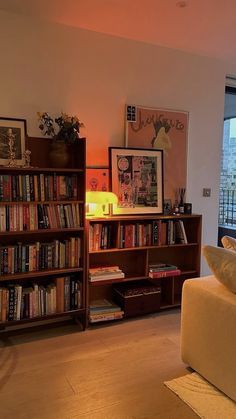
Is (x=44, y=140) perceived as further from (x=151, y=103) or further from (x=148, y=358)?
(x=148, y=358)

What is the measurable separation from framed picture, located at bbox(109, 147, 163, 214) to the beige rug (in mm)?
1534

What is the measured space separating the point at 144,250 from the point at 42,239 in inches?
37.6

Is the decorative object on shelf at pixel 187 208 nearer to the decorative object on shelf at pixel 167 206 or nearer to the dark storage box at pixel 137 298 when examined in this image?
the decorative object on shelf at pixel 167 206

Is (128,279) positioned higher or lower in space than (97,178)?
lower

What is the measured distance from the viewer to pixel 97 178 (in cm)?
312

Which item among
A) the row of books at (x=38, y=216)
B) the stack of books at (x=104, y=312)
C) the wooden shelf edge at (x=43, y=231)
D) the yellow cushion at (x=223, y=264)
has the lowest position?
the stack of books at (x=104, y=312)

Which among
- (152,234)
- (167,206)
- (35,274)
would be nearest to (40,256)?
(35,274)

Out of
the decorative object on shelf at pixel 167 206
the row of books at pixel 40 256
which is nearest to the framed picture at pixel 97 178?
the row of books at pixel 40 256

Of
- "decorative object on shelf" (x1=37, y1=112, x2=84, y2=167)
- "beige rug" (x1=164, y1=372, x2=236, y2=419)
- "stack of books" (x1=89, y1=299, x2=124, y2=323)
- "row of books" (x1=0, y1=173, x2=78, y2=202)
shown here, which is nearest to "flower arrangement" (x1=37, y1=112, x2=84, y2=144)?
"decorative object on shelf" (x1=37, y1=112, x2=84, y2=167)

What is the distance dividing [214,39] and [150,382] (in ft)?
9.73

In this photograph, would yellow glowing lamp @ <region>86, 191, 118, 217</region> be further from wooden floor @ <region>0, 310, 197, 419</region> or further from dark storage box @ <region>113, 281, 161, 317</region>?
wooden floor @ <region>0, 310, 197, 419</region>

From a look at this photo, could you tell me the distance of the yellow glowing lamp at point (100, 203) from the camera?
9.71ft

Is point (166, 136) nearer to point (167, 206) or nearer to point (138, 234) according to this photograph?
point (167, 206)

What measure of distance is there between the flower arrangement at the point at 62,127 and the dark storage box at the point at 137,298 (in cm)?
144
